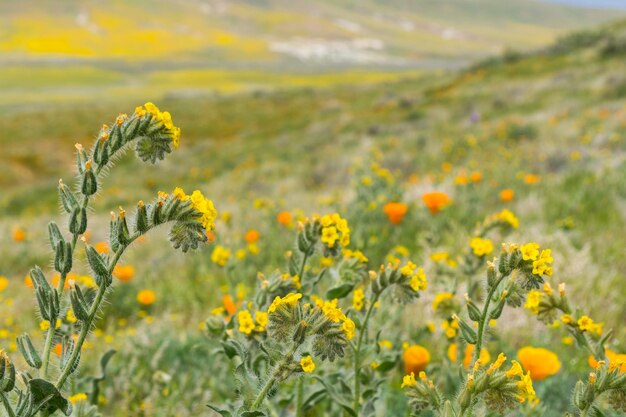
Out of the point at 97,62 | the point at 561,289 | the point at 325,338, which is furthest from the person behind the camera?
the point at 97,62

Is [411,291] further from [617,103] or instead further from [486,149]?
[617,103]

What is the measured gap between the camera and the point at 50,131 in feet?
125

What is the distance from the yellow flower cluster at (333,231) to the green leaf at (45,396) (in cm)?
102

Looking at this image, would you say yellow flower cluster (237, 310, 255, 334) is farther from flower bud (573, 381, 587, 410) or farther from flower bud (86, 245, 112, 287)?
flower bud (573, 381, 587, 410)

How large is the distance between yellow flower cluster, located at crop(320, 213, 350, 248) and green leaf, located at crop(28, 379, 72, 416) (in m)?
1.02

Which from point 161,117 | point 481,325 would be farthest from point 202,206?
point 481,325

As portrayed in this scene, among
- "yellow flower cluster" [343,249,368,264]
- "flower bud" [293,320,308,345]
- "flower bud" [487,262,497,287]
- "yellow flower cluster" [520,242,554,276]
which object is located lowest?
"yellow flower cluster" [343,249,368,264]

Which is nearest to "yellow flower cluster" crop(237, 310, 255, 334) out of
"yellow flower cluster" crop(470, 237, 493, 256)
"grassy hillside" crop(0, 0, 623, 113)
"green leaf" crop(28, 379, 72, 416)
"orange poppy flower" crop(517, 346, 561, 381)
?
"green leaf" crop(28, 379, 72, 416)

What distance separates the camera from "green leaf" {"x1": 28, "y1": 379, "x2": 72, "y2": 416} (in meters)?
1.39

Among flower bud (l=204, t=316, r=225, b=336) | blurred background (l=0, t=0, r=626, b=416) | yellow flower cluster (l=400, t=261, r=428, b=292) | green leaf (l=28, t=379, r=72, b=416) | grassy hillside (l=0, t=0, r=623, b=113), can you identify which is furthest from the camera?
grassy hillside (l=0, t=0, r=623, b=113)

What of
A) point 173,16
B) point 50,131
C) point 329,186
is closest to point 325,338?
point 329,186

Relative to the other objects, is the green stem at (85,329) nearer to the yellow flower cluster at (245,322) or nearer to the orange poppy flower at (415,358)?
the yellow flower cluster at (245,322)

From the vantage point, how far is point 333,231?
2.08 metres

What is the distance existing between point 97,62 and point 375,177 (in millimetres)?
110431
